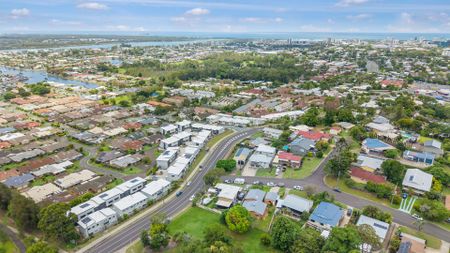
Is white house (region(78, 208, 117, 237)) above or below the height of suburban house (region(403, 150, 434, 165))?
below

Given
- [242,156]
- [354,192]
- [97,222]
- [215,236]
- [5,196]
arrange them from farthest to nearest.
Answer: [242,156]
[354,192]
[5,196]
[97,222]
[215,236]

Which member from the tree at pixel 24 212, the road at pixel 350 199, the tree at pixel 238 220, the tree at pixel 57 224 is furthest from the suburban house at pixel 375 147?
the tree at pixel 24 212

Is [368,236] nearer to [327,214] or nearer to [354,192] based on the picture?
[327,214]

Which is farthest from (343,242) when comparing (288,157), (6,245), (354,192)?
(6,245)

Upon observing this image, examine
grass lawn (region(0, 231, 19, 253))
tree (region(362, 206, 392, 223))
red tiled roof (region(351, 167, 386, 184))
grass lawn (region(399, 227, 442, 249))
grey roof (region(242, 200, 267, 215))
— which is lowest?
grass lawn (region(0, 231, 19, 253))

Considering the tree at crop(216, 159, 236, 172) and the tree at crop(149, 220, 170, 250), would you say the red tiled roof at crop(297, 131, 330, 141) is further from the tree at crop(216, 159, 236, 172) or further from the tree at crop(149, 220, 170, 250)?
the tree at crop(149, 220, 170, 250)

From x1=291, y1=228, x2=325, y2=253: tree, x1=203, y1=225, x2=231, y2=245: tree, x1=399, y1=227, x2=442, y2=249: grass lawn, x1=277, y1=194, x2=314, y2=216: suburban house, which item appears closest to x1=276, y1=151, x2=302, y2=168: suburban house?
x1=277, y1=194, x2=314, y2=216: suburban house
